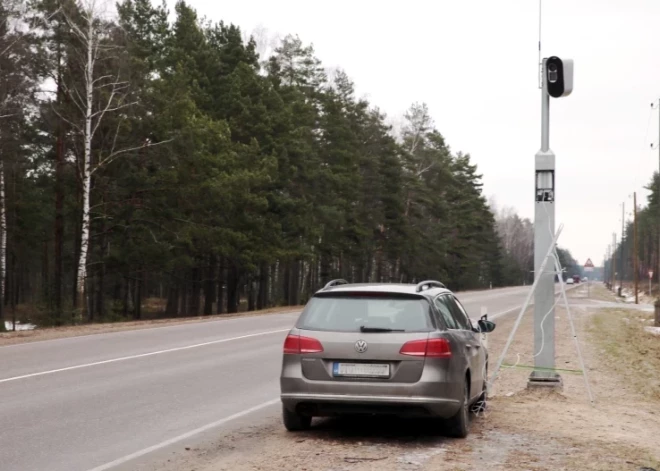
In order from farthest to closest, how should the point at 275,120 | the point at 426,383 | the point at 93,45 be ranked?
the point at 275,120 → the point at 93,45 → the point at 426,383

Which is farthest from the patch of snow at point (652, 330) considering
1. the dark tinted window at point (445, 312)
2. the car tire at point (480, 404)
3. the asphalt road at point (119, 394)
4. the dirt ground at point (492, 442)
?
the dark tinted window at point (445, 312)

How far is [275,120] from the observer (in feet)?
177

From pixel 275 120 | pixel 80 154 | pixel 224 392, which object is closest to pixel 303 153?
pixel 275 120

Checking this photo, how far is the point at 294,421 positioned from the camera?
9398 millimetres

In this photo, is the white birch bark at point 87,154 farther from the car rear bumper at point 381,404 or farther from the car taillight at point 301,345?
the car rear bumper at point 381,404

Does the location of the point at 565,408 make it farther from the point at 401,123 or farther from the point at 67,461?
the point at 401,123

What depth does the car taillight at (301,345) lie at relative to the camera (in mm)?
8914

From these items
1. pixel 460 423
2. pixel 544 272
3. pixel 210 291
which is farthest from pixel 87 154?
pixel 460 423

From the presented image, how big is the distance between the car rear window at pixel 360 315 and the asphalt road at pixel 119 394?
1848mm

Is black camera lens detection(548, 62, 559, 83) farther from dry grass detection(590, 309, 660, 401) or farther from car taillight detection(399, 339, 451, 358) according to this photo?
car taillight detection(399, 339, 451, 358)

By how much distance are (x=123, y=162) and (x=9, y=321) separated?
2550cm

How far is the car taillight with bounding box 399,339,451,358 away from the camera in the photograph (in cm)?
867

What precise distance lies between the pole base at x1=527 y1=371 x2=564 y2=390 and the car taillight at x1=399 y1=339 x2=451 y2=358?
15.9ft

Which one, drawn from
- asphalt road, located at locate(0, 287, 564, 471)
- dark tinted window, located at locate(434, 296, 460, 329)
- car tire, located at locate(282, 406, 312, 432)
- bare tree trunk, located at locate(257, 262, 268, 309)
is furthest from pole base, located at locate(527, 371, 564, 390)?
bare tree trunk, located at locate(257, 262, 268, 309)
